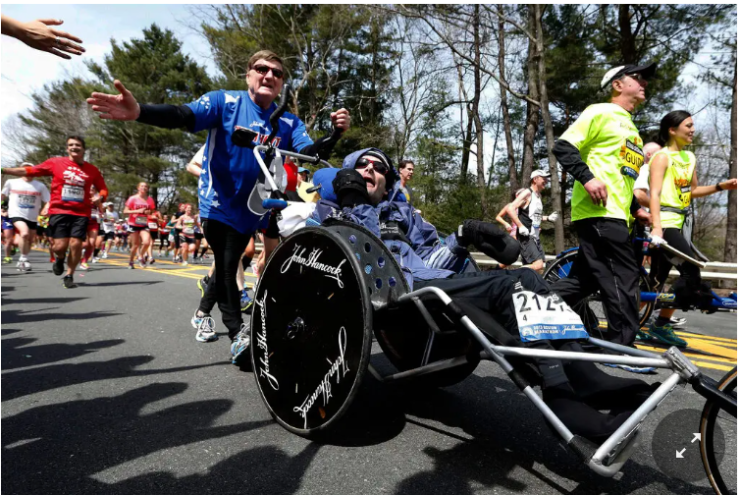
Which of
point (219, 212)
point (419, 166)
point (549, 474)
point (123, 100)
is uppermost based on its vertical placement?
point (419, 166)

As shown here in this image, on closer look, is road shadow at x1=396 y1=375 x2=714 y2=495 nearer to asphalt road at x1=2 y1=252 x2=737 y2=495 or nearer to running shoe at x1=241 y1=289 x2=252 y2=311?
asphalt road at x1=2 y1=252 x2=737 y2=495

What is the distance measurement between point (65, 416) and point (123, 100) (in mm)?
1583

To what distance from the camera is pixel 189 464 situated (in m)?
1.74

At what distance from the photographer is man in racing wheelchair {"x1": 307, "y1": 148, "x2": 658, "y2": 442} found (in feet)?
4.92

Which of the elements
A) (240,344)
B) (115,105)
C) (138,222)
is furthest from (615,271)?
(138,222)

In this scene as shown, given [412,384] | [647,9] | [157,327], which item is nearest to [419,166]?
[647,9]

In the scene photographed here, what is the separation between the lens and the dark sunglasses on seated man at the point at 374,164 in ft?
7.96

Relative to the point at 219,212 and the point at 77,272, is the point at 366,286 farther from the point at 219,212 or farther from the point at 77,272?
the point at 77,272

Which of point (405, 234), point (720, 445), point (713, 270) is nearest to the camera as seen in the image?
point (720, 445)

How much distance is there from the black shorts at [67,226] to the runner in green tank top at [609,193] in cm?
652

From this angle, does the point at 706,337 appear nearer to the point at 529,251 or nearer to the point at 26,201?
the point at 529,251

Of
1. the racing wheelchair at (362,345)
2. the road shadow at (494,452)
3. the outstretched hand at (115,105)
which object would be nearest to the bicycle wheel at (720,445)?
the racing wheelchair at (362,345)

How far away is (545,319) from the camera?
159 centimetres

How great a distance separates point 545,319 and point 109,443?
177 cm
